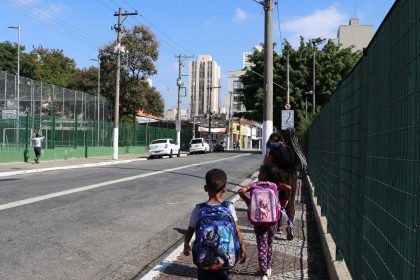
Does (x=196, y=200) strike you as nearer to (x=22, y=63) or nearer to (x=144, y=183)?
(x=144, y=183)

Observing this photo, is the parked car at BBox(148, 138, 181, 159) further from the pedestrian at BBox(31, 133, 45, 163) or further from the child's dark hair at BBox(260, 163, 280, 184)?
the child's dark hair at BBox(260, 163, 280, 184)

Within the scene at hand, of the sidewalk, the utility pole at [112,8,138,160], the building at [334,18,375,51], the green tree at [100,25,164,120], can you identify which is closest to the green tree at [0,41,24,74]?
the green tree at [100,25,164,120]

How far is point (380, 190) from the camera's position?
3.62m

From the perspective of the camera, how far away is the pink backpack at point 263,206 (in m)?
5.67

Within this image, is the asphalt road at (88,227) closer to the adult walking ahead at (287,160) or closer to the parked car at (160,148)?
the adult walking ahead at (287,160)

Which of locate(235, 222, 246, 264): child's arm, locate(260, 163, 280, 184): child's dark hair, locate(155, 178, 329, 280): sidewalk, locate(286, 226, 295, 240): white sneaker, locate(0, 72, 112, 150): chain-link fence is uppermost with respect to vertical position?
locate(0, 72, 112, 150): chain-link fence

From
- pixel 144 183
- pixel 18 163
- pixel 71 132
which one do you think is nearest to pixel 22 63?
pixel 71 132

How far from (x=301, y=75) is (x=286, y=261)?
4742 cm

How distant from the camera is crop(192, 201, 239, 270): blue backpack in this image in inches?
153

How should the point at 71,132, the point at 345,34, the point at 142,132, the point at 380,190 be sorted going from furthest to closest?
the point at 345,34 → the point at 142,132 → the point at 71,132 → the point at 380,190

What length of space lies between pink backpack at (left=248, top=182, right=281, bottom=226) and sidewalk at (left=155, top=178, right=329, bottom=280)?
0.88 m

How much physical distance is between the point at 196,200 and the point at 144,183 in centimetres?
397

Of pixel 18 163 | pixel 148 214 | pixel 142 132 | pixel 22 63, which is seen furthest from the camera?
pixel 22 63

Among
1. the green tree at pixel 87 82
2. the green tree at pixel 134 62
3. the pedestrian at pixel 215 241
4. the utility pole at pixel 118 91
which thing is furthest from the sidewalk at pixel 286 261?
the green tree at pixel 87 82
